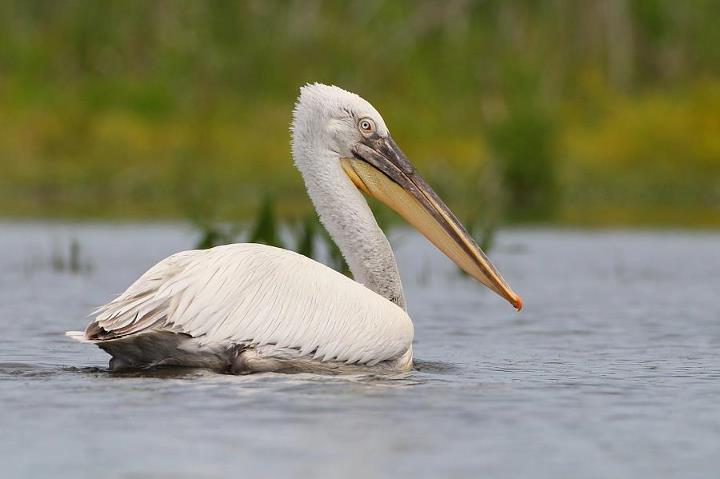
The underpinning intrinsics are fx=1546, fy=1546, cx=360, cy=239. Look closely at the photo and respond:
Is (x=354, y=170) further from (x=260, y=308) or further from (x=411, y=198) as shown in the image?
(x=260, y=308)

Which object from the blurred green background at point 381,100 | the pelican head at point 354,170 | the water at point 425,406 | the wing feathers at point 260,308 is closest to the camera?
the water at point 425,406

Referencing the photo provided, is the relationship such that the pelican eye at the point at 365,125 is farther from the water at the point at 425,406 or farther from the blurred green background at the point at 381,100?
the blurred green background at the point at 381,100

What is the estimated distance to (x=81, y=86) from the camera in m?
31.0

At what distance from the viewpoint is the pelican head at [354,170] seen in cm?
738

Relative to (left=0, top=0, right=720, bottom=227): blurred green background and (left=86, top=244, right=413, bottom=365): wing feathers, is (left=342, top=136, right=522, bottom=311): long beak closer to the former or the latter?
(left=86, top=244, right=413, bottom=365): wing feathers

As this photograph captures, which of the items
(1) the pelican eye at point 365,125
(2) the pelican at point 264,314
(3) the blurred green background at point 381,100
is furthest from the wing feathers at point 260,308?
(3) the blurred green background at point 381,100

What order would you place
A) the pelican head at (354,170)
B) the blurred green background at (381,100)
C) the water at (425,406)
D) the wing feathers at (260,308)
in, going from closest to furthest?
the water at (425,406) → the wing feathers at (260,308) → the pelican head at (354,170) → the blurred green background at (381,100)

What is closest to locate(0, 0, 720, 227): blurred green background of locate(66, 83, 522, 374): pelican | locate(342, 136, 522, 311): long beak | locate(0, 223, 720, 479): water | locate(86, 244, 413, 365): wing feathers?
locate(0, 223, 720, 479): water

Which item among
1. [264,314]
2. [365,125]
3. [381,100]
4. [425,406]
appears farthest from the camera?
[381,100]

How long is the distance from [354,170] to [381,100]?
2449 centimetres

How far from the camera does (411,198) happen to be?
748 cm

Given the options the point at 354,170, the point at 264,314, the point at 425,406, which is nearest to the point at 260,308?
the point at 264,314

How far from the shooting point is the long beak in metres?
7.38

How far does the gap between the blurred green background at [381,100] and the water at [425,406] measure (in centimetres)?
1014
